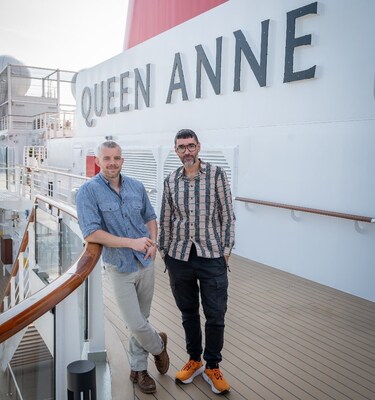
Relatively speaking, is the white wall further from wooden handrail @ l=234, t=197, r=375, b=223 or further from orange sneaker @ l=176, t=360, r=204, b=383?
orange sneaker @ l=176, t=360, r=204, b=383

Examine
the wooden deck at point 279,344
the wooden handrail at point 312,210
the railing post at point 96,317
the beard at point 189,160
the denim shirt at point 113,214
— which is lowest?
the wooden deck at point 279,344

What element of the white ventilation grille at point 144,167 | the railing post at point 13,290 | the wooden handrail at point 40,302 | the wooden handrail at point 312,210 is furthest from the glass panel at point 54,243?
the white ventilation grille at point 144,167

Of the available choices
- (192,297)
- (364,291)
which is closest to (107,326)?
(192,297)

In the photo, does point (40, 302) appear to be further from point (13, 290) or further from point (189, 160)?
point (13, 290)

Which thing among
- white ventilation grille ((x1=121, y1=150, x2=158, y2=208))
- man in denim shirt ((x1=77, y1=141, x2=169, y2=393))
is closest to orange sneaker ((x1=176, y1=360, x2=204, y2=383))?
man in denim shirt ((x1=77, y1=141, x2=169, y2=393))

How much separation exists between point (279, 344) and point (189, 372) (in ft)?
2.89

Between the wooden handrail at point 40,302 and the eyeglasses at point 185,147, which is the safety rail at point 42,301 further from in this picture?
the eyeglasses at point 185,147

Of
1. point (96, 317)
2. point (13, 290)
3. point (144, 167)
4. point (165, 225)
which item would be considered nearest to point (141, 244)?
point (165, 225)

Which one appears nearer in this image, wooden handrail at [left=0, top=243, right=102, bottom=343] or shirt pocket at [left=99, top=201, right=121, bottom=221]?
wooden handrail at [left=0, top=243, right=102, bottom=343]

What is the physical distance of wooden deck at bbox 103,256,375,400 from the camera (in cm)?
247

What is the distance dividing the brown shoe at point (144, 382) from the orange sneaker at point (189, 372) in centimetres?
18

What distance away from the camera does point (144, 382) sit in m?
2.38

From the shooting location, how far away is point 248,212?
5414 millimetres

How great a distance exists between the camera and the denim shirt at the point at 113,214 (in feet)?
6.75
